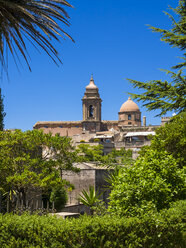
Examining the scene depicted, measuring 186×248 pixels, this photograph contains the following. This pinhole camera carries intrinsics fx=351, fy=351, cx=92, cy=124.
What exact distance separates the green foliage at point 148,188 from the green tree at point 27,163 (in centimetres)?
738

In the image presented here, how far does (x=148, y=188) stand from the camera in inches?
421

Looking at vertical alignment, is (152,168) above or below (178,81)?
below

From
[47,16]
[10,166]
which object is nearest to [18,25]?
[47,16]

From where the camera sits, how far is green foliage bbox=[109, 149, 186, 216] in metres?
10.6

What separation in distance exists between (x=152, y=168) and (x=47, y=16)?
775 cm

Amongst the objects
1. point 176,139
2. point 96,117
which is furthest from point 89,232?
point 96,117

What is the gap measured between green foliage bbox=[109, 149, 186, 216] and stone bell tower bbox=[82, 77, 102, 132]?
83637 millimetres

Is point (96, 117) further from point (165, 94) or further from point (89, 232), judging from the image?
point (89, 232)

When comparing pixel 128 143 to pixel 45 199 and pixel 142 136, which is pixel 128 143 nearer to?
pixel 142 136

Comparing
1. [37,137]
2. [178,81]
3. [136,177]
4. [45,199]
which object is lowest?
[45,199]

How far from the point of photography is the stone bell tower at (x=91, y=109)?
316 ft

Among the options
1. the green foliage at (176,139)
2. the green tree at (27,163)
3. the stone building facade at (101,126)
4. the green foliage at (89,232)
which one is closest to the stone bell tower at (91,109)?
the stone building facade at (101,126)

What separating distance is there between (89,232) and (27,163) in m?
12.5

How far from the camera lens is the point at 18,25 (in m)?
5.27
